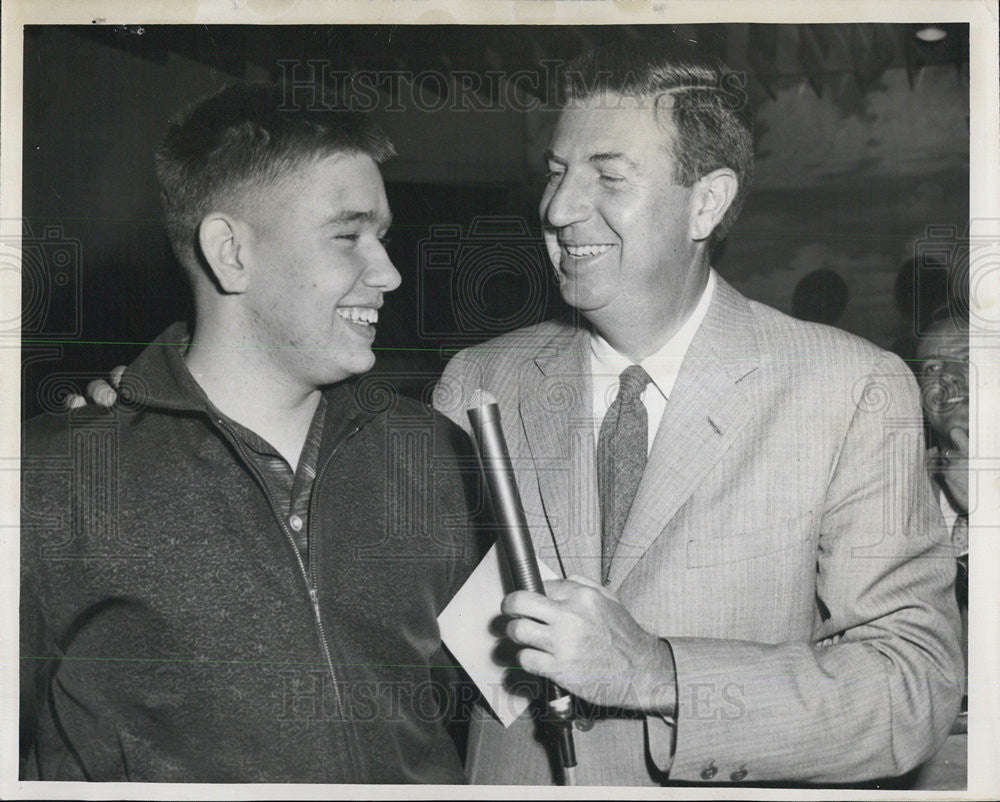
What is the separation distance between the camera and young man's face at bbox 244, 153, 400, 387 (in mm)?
1368

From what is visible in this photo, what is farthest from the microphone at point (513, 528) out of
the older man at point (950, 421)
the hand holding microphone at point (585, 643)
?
the older man at point (950, 421)

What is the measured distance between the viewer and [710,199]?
54.4 inches

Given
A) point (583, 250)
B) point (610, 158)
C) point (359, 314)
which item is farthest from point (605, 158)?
point (359, 314)

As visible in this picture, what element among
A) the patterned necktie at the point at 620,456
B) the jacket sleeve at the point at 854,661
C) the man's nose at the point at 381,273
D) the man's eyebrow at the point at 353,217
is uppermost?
the man's eyebrow at the point at 353,217

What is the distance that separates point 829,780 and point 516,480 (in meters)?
0.61

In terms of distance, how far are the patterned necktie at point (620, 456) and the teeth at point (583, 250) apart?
6.7 inches

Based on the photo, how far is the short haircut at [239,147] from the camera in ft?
4.54

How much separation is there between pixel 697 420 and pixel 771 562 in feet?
0.72

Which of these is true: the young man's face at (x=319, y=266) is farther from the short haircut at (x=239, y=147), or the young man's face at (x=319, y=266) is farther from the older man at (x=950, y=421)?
the older man at (x=950, y=421)

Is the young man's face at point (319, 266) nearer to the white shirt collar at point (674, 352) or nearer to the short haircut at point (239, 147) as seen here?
the short haircut at point (239, 147)

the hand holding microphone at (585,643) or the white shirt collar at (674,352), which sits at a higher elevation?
the white shirt collar at (674,352)

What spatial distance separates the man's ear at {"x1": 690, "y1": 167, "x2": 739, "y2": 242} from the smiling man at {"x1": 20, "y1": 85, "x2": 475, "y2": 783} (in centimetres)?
44

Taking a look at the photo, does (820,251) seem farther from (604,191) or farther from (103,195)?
(103,195)

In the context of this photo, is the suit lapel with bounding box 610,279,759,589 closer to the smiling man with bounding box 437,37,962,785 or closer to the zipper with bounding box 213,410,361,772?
the smiling man with bounding box 437,37,962,785
